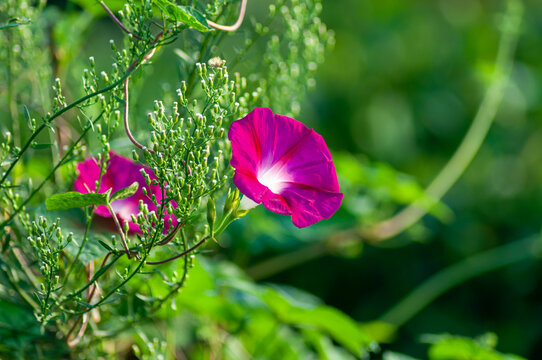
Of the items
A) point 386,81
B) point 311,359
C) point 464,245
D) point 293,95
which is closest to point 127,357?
point 311,359

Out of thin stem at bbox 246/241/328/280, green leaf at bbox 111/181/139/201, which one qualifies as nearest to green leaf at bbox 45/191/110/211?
green leaf at bbox 111/181/139/201

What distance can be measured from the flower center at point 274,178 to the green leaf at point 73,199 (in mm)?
126

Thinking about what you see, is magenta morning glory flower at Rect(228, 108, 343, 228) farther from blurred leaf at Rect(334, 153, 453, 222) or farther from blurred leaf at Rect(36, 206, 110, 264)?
blurred leaf at Rect(334, 153, 453, 222)

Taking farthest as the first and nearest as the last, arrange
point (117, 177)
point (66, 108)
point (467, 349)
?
point (467, 349)
point (117, 177)
point (66, 108)

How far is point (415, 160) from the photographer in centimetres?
193

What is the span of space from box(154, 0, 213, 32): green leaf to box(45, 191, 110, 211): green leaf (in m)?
0.12

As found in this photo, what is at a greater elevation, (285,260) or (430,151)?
(430,151)

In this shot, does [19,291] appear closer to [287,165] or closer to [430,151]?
[287,165]

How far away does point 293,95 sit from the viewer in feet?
2.23

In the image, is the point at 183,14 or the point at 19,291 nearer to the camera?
the point at 183,14

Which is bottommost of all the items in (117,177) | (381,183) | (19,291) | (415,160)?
(19,291)

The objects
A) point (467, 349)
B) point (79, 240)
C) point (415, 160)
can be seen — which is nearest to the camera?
point (79, 240)

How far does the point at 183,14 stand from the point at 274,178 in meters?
0.15

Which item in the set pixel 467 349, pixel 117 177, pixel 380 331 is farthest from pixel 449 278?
pixel 117 177
